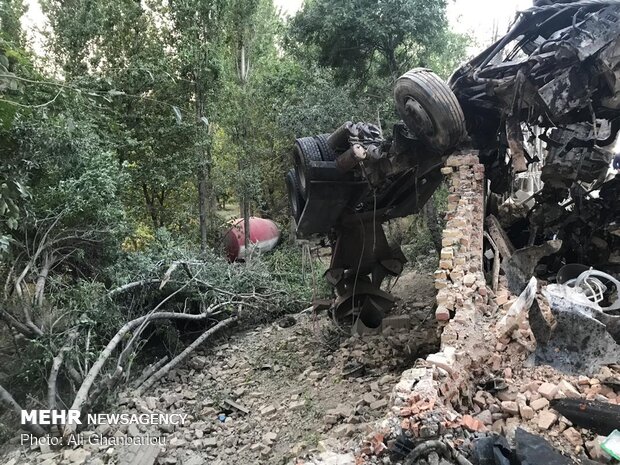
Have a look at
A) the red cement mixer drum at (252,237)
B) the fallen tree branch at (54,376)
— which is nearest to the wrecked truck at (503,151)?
the fallen tree branch at (54,376)

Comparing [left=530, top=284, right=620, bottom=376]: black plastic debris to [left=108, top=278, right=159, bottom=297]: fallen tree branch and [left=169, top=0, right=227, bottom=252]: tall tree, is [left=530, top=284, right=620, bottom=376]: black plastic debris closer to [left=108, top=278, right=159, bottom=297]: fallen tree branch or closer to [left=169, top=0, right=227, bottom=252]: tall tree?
[left=108, top=278, right=159, bottom=297]: fallen tree branch

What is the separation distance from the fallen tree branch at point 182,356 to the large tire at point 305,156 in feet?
11.0

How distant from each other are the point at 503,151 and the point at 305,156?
252 cm

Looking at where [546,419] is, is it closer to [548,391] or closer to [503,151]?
[548,391]

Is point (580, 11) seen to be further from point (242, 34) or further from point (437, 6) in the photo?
point (242, 34)

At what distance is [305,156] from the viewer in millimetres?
5871

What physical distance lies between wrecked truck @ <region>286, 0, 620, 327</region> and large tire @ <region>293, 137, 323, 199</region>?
0.05 ft

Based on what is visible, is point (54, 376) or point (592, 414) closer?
point (592, 414)

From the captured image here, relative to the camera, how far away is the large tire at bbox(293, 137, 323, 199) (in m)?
5.86

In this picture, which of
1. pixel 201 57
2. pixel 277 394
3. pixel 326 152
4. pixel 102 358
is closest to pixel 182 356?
pixel 102 358

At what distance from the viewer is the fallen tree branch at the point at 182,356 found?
22.2ft

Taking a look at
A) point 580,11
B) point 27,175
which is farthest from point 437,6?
point 27,175

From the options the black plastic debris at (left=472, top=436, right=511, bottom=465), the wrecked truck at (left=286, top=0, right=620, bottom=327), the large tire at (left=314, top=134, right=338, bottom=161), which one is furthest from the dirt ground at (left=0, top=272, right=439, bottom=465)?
the large tire at (left=314, top=134, right=338, bottom=161)

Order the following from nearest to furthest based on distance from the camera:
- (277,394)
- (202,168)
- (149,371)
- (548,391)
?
(548,391)
(277,394)
(149,371)
(202,168)
